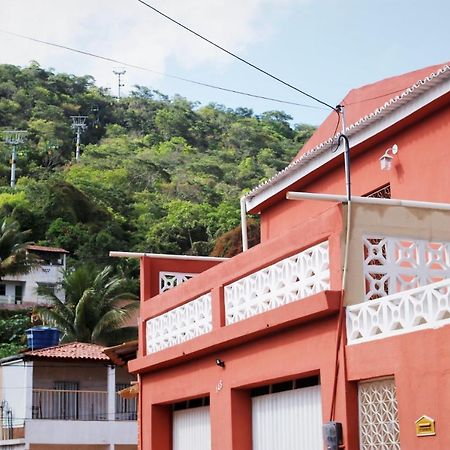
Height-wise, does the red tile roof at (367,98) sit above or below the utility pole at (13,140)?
below

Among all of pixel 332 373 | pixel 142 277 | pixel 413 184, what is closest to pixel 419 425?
pixel 332 373

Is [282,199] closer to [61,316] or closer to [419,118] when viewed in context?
[419,118]

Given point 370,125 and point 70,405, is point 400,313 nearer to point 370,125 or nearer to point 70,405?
point 370,125

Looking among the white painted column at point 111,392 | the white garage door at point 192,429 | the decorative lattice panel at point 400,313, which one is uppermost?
the white painted column at point 111,392

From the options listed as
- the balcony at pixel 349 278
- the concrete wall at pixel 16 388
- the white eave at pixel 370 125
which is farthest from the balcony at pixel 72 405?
the balcony at pixel 349 278

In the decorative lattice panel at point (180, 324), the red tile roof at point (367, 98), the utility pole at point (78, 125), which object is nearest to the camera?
the decorative lattice panel at point (180, 324)

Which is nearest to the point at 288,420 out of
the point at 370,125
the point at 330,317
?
the point at 330,317

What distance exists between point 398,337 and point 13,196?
5458 cm

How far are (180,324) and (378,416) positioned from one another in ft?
14.7

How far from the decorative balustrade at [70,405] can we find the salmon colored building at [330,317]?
15287mm

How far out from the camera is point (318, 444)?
10.5 metres

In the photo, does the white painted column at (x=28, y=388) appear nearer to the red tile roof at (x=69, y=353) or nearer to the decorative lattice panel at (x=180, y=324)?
the red tile roof at (x=69, y=353)

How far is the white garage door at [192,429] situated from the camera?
1296cm

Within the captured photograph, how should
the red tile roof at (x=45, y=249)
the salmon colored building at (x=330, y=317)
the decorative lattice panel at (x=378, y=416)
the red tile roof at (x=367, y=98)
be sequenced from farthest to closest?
1. the red tile roof at (x=45, y=249)
2. the red tile roof at (x=367, y=98)
3. the decorative lattice panel at (x=378, y=416)
4. the salmon colored building at (x=330, y=317)
